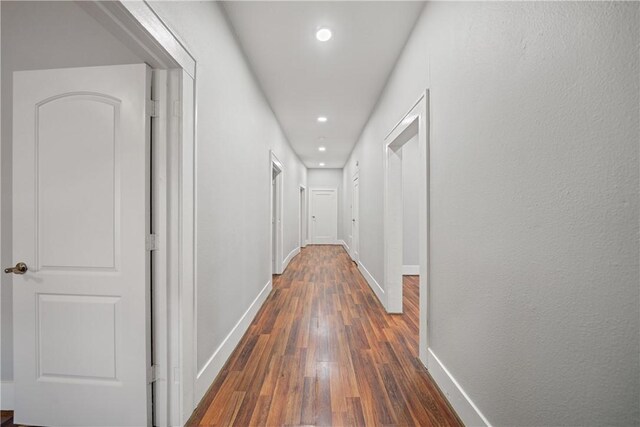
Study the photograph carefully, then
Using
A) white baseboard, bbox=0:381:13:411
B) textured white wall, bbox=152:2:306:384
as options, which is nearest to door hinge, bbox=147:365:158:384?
textured white wall, bbox=152:2:306:384

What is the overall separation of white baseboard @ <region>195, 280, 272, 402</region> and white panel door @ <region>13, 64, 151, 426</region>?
0.30m

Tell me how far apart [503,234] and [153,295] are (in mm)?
1762

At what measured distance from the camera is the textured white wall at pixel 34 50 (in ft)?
4.66

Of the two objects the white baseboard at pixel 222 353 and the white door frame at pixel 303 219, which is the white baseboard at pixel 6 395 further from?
the white door frame at pixel 303 219

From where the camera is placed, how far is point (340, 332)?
2559mm

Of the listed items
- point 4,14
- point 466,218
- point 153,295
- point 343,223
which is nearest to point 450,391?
point 466,218

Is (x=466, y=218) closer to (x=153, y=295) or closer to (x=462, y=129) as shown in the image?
(x=462, y=129)

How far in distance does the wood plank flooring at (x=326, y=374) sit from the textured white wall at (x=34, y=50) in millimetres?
1443

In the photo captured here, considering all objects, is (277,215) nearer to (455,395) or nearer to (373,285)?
(373,285)

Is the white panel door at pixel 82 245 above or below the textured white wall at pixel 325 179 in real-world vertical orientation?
below

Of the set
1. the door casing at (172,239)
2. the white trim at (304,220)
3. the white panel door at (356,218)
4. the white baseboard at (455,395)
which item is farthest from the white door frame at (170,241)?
the white trim at (304,220)

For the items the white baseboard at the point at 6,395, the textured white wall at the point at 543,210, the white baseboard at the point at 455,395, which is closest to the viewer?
the textured white wall at the point at 543,210

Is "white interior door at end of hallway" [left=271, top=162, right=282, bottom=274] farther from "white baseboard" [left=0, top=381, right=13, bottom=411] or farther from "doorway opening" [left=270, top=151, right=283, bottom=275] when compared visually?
"white baseboard" [left=0, top=381, right=13, bottom=411]

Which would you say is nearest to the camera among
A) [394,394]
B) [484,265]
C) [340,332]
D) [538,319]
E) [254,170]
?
[538,319]
